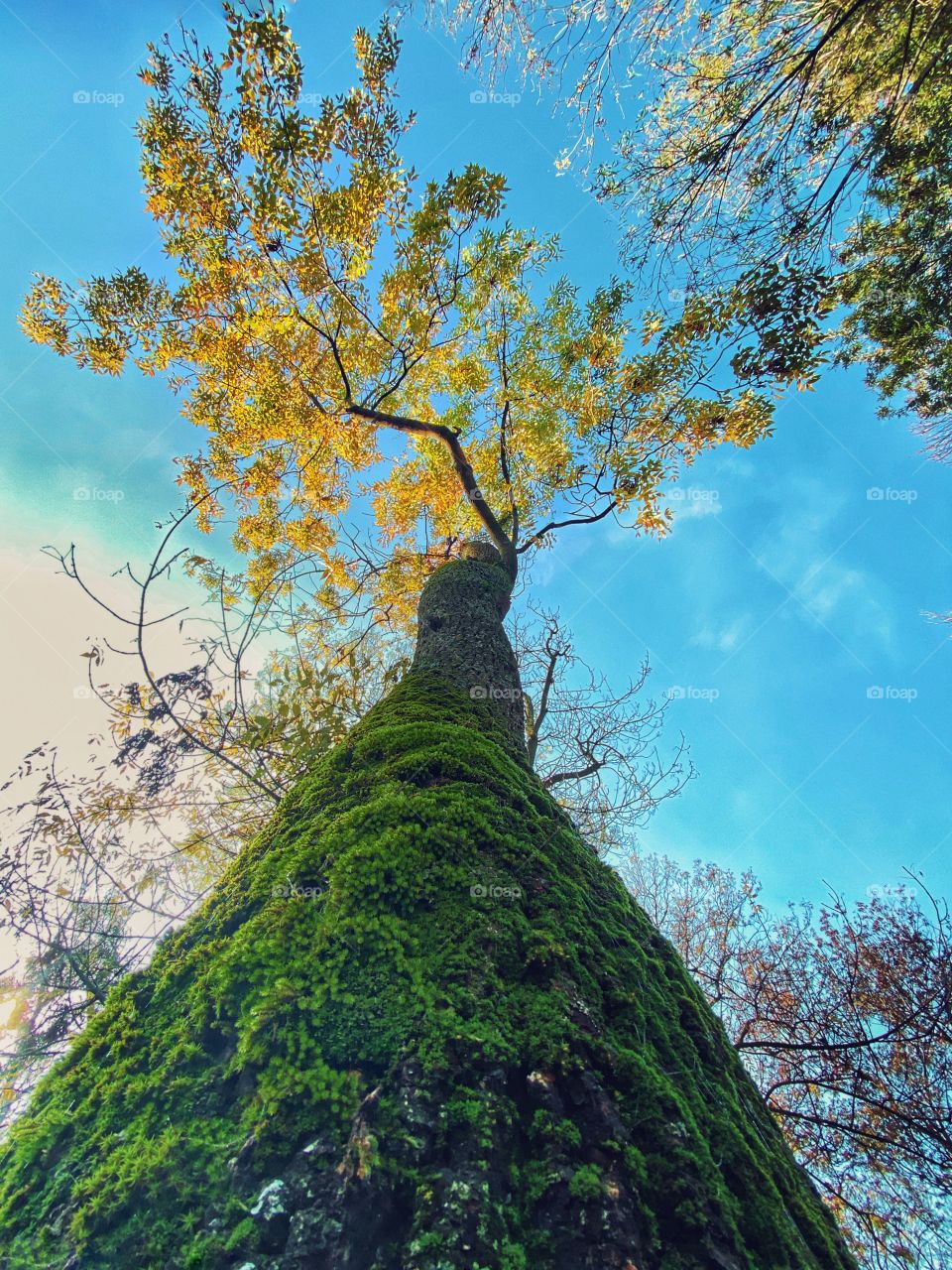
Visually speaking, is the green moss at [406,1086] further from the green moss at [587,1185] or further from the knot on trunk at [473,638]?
the knot on trunk at [473,638]

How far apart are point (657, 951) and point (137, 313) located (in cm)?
720

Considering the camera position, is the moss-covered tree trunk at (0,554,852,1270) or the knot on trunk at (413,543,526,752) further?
the knot on trunk at (413,543,526,752)

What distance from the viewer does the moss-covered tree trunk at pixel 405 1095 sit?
1066mm

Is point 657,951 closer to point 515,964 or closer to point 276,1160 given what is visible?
point 515,964

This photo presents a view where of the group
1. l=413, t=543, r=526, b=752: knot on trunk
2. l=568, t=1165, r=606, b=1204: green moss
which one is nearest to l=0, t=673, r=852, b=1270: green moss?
l=568, t=1165, r=606, b=1204: green moss

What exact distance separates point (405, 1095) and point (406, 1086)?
2 centimetres

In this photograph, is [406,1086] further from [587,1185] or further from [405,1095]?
[587,1185]

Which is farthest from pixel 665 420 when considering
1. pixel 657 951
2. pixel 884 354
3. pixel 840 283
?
pixel 657 951

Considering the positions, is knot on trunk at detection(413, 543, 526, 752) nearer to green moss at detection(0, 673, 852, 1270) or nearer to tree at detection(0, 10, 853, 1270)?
tree at detection(0, 10, 853, 1270)

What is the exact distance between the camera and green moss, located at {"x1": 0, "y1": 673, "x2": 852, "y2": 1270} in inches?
42.9

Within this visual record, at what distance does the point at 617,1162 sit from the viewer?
1.22 metres

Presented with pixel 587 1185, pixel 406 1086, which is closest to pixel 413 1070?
pixel 406 1086

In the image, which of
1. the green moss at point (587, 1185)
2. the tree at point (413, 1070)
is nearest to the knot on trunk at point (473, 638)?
the tree at point (413, 1070)

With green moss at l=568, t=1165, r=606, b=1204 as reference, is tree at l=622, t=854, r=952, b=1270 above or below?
above
